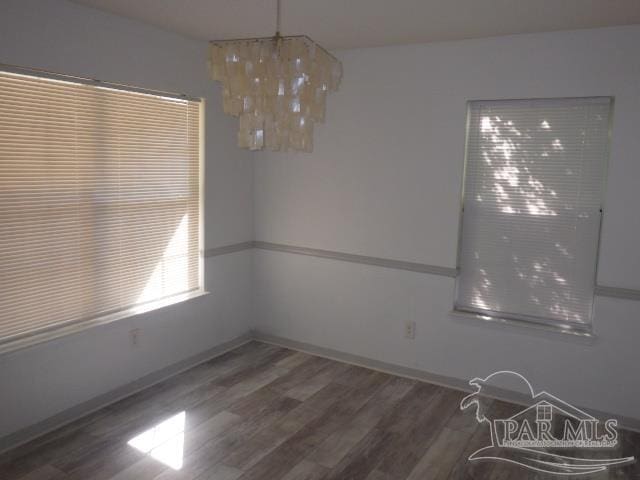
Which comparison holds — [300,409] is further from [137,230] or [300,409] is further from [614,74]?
[614,74]

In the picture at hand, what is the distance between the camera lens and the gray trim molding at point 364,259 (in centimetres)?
388

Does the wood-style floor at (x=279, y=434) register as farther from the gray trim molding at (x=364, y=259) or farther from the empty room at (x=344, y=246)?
the gray trim molding at (x=364, y=259)

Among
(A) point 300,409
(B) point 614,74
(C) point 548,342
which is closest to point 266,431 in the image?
(A) point 300,409

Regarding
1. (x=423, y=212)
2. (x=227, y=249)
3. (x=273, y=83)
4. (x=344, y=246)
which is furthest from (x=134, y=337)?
(x=273, y=83)

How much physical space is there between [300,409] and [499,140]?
2.19 metres

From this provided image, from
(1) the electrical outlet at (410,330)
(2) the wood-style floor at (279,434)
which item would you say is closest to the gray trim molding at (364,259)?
(1) the electrical outlet at (410,330)

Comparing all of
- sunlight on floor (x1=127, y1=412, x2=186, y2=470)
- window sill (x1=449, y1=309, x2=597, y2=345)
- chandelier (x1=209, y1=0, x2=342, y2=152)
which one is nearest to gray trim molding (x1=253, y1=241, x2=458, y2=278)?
window sill (x1=449, y1=309, x2=597, y2=345)

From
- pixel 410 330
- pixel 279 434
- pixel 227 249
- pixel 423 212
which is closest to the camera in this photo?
pixel 279 434

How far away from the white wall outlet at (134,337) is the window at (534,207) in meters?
2.28

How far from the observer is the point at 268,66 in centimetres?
196

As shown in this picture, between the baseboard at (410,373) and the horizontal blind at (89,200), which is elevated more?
the horizontal blind at (89,200)

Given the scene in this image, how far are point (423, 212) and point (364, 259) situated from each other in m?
0.60

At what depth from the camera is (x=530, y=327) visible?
3.59m

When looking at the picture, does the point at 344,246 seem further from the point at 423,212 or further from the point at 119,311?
the point at 119,311
